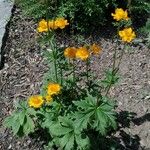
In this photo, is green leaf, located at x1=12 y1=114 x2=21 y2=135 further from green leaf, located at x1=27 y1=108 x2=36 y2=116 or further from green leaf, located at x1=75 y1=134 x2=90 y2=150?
green leaf, located at x1=75 y1=134 x2=90 y2=150

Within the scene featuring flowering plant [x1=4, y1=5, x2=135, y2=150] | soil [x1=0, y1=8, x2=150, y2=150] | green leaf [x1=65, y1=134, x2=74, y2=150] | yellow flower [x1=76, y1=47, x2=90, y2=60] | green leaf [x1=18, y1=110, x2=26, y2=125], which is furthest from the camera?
soil [x1=0, y1=8, x2=150, y2=150]

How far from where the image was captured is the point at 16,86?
515 centimetres

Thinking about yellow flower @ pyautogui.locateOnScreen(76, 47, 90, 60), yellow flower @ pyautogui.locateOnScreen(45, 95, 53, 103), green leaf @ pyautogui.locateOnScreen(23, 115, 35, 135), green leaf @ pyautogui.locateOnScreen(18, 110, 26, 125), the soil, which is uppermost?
yellow flower @ pyautogui.locateOnScreen(76, 47, 90, 60)

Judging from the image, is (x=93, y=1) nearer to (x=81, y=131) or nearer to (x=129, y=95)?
(x=129, y=95)

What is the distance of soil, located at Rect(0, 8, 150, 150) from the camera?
15.1 ft

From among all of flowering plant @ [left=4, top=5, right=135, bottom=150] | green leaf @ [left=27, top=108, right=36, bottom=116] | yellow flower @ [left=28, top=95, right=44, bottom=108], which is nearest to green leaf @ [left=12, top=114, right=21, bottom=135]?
flowering plant @ [left=4, top=5, right=135, bottom=150]

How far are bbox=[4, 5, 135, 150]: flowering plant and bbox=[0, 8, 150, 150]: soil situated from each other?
1.16ft

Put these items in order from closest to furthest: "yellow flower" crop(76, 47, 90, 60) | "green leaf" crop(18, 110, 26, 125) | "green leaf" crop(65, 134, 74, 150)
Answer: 1. "yellow flower" crop(76, 47, 90, 60)
2. "green leaf" crop(65, 134, 74, 150)
3. "green leaf" crop(18, 110, 26, 125)

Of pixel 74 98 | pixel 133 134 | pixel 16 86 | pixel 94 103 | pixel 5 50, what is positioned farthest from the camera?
pixel 5 50

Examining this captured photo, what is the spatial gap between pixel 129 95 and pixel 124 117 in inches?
16.3

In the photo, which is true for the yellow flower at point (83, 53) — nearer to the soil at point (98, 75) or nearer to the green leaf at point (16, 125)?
the green leaf at point (16, 125)

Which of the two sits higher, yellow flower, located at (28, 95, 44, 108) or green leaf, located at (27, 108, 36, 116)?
yellow flower, located at (28, 95, 44, 108)

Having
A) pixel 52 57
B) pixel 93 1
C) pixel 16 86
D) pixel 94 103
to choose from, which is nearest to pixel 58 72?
pixel 52 57

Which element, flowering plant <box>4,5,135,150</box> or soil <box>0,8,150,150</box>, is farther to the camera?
soil <box>0,8,150,150</box>
